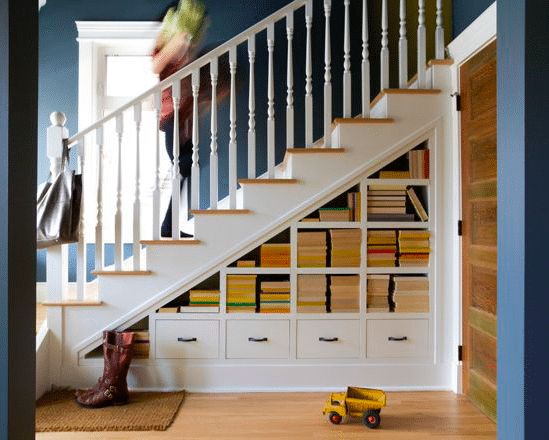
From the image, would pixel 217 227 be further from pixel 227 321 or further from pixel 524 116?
pixel 524 116

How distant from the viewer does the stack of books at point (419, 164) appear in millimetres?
Answer: 3803

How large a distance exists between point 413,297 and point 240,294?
1.08m

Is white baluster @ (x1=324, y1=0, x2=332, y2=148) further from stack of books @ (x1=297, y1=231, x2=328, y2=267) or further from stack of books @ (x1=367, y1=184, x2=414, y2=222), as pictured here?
stack of books @ (x1=297, y1=231, x2=328, y2=267)

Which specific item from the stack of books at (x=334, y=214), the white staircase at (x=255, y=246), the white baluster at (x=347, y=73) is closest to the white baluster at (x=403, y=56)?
the white staircase at (x=255, y=246)

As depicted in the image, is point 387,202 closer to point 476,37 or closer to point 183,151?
point 476,37

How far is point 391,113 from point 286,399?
1868 mm

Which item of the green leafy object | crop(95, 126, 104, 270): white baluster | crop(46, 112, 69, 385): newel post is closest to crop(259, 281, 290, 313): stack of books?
crop(95, 126, 104, 270): white baluster

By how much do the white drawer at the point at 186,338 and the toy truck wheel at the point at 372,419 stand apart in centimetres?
106

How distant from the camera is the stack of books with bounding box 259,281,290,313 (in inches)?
148

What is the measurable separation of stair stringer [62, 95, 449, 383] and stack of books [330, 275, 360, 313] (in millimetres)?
481

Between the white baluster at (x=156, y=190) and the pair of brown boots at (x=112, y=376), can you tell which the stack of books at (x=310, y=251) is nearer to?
the white baluster at (x=156, y=190)

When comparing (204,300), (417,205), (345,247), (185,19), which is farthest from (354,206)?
(185,19)

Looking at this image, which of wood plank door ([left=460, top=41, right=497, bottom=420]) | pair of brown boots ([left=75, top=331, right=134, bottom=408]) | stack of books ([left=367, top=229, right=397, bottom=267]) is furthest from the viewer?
stack of books ([left=367, top=229, right=397, bottom=267])

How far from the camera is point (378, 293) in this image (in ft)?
12.5
